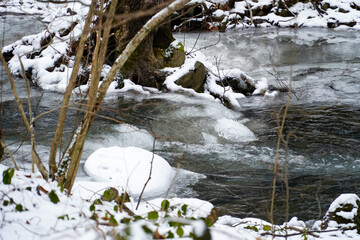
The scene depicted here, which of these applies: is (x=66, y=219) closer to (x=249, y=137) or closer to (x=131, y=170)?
(x=131, y=170)

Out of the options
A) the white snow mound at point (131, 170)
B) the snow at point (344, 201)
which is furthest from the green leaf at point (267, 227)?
the white snow mound at point (131, 170)

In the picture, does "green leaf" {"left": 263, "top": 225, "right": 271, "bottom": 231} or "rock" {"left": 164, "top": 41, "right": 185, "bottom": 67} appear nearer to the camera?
"green leaf" {"left": 263, "top": 225, "right": 271, "bottom": 231}

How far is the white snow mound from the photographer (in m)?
4.72

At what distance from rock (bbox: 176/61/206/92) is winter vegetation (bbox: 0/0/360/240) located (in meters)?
0.02

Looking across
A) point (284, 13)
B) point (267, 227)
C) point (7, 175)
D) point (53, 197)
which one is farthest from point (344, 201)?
point (284, 13)

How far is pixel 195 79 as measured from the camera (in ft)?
29.2

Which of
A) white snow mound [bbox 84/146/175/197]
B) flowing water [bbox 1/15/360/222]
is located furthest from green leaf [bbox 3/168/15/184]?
white snow mound [bbox 84/146/175/197]

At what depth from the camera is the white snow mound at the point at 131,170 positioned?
4719 mm

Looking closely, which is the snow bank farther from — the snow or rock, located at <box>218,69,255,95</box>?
rock, located at <box>218,69,255,95</box>

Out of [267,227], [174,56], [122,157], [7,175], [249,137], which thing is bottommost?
[249,137]

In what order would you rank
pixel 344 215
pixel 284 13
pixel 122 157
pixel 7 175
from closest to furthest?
pixel 7 175 → pixel 344 215 → pixel 122 157 → pixel 284 13

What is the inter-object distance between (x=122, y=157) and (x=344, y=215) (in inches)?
99.4

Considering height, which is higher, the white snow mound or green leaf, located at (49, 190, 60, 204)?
green leaf, located at (49, 190, 60, 204)

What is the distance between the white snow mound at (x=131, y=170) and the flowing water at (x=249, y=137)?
7.5 inches
